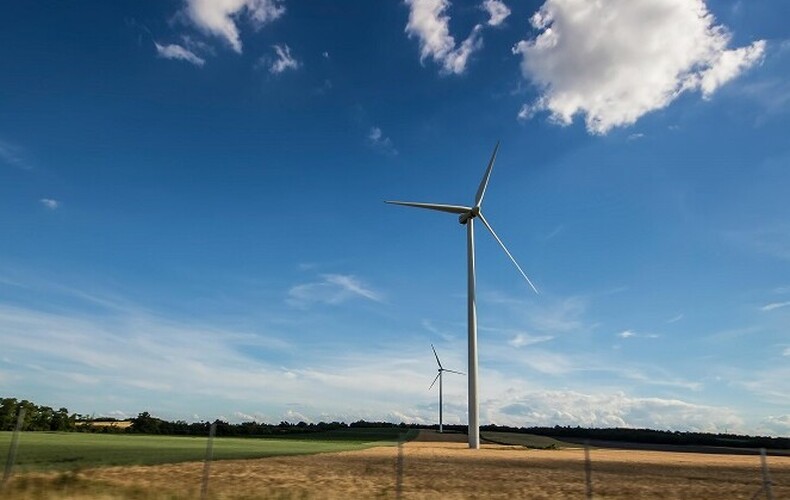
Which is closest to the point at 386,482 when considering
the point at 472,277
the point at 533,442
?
the point at 472,277

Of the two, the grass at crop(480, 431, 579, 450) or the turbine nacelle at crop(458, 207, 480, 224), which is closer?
the turbine nacelle at crop(458, 207, 480, 224)

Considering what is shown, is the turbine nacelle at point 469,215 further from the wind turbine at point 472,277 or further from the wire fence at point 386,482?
the wire fence at point 386,482

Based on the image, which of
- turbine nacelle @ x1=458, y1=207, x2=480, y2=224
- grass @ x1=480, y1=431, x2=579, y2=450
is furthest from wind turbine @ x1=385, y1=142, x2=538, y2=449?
grass @ x1=480, y1=431, x2=579, y2=450

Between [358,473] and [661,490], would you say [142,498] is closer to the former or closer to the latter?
[358,473]

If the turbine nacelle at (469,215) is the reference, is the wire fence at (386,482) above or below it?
below

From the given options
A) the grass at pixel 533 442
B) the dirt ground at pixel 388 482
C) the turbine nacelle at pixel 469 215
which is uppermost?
the turbine nacelle at pixel 469 215

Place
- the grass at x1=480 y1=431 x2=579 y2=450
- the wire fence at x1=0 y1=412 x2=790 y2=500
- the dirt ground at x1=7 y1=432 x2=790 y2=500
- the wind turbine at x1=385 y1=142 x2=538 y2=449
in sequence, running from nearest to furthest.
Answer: the wire fence at x1=0 y1=412 x2=790 y2=500, the dirt ground at x1=7 y1=432 x2=790 y2=500, the wind turbine at x1=385 y1=142 x2=538 y2=449, the grass at x1=480 y1=431 x2=579 y2=450

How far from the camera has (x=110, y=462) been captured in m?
33.2

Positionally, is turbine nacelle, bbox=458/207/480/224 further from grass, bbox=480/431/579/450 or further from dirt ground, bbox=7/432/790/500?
dirt ground, bbox=7/432/790/500

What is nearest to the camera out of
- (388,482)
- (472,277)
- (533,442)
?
(388,482)

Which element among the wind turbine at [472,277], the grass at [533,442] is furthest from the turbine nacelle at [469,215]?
the grass at [533,442]

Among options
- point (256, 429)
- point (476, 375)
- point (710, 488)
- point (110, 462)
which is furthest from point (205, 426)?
point (710, 488)

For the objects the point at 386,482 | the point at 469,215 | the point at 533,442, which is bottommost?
the point at 386,482

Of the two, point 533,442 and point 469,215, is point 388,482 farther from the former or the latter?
point 533,442
